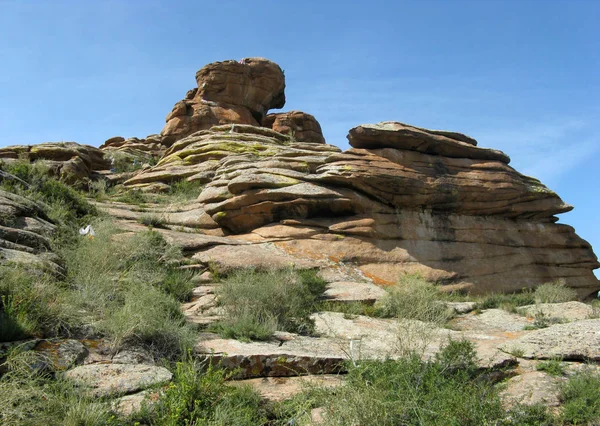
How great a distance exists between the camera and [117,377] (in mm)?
5219

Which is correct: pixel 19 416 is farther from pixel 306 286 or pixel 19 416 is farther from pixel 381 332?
pixel 306 286

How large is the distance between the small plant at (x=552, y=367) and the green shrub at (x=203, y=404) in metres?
3.88

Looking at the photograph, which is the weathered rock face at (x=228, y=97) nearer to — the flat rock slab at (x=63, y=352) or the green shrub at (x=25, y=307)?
the green shrub at (x=25, y=307)

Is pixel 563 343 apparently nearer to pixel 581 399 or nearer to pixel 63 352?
pixel 581 399

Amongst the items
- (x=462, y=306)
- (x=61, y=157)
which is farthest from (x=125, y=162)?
(x=462, y=306)

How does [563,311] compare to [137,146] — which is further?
[137,146]

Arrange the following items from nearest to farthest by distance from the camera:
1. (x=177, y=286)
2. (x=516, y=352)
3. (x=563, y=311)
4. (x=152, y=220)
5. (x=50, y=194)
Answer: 1. (x=516, y=352)
2. (x=177, y=286)
3. (x=563, y=311)
4. (x=50, y=194)
5. (x=152, y=220)

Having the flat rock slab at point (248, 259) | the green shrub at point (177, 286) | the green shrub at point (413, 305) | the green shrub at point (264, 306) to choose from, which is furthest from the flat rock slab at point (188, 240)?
the green shrub at point (413, 305)

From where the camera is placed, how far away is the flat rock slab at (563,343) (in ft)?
22.6

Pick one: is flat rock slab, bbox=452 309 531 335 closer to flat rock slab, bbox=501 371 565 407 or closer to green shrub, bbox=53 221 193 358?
flat rock slab, bbox=501 371 565 407

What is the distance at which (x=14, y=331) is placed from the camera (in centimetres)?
534

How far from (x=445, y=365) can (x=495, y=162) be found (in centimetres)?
1289

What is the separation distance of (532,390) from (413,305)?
3.64 meters

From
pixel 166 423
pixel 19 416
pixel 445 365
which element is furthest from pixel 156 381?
pixel 445 365
